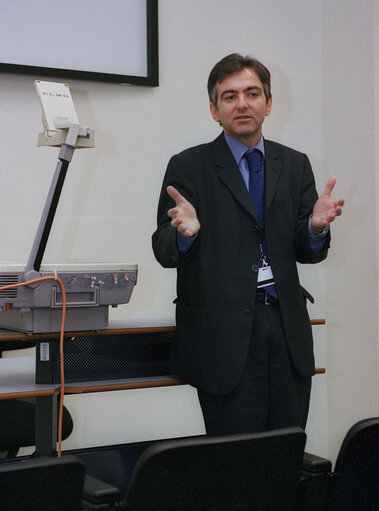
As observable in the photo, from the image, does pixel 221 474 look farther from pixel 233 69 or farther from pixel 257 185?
pixel 233 69

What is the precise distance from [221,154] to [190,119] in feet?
4.61

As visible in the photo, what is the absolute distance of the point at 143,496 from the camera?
108cm

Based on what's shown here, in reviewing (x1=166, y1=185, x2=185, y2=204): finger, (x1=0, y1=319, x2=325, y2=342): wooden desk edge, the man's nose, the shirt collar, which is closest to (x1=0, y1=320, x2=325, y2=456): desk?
(x1=0, y1=319, x2=325, y2=342): wooden desk edge

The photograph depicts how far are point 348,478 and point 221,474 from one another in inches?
10.9

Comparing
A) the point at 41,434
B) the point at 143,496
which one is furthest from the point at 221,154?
the point at 143,496

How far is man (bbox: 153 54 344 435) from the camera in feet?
6.07

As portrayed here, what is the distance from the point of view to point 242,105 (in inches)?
76.1

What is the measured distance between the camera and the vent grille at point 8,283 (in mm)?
1841

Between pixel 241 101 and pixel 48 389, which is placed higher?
pixel 241 101

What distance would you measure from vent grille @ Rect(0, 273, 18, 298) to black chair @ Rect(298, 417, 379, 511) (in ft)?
3.04

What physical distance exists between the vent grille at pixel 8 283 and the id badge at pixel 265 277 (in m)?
0.66

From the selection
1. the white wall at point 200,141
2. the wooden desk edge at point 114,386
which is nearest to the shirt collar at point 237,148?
the wooden desk edge at point 114,386

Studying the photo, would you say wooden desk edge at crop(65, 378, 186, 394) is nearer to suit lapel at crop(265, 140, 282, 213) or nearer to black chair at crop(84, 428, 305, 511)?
suit lapel at crop(265, 140, 282, 213)

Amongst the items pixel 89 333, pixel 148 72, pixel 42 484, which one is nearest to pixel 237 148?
pixel 89 333
